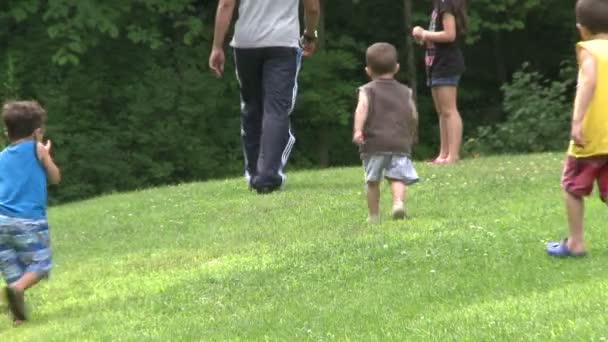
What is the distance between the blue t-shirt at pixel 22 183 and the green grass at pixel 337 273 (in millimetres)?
597

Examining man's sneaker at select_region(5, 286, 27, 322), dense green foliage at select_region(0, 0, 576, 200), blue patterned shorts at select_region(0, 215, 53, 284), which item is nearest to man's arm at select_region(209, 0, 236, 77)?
blue patterned shorts at select_region(0, 215, 53, 284)

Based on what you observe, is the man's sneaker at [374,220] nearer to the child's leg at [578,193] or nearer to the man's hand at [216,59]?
the child's leg at [578,193]

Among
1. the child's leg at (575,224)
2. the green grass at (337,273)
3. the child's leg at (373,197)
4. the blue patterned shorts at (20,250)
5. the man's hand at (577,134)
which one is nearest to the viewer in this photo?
the green grass at (337,273)

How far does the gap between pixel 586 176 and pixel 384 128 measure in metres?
2.03

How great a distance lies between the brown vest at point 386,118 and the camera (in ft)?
25.9

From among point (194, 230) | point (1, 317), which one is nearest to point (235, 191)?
point (194, 230)

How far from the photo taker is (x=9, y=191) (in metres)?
6.82

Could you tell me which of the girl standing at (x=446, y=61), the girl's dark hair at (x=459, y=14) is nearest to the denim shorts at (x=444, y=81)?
the girl standing at (x=446, y=61)

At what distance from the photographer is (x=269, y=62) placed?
33.3 feet

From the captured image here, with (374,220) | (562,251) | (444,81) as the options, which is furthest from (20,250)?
(444,81)

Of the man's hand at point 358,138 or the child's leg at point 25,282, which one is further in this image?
the man's hand at point 358,138

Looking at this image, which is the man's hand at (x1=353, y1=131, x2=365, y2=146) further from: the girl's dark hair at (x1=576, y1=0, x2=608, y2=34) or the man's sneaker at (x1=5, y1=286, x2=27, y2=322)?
the man's sneaker at (x1=5, y1=286, x2=27, y2=322)

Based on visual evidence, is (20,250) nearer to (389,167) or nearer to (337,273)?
(337,273)

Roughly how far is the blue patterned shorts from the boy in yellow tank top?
2.92m
